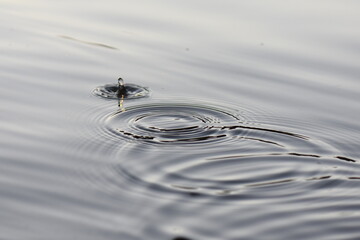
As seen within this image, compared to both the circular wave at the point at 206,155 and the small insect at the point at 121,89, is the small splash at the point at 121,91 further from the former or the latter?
the circular wave at the point at 206,155

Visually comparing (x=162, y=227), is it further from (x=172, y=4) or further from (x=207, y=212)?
(x=172, y=4)

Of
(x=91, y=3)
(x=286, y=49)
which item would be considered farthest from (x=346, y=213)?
(x=91, y=3)

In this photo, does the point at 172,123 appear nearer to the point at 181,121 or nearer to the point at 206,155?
the point at 181,121

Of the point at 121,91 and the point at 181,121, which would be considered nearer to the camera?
the point at 181,121

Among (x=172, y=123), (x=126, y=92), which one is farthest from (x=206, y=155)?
(x=126, y=92)

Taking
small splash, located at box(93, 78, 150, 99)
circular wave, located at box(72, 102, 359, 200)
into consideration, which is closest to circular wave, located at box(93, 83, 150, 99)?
small splash, located at box(93, 78, 150, 99)

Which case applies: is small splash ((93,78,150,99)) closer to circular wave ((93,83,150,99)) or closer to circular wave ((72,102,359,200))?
circular wave ((93,83,150,99))
